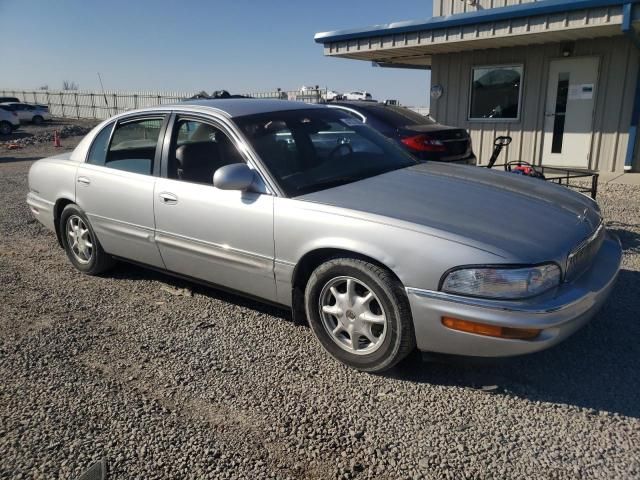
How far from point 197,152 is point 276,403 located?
200 cm

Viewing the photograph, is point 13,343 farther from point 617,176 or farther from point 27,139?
point 27,139

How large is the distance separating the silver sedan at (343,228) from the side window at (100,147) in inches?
0.7

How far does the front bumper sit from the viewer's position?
2.55 m

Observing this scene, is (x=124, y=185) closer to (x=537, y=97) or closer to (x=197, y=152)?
(x=197, y=152)

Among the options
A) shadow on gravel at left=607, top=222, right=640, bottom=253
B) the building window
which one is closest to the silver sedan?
shadow on gravel at left=607, top=222, right=640, bottom=253

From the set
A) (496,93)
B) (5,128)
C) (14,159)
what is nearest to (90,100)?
(5,128)

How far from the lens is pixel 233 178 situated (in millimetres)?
3297

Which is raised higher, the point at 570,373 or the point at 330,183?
the point at 330,183

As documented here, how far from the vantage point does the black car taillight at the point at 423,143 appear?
6926 millimetres

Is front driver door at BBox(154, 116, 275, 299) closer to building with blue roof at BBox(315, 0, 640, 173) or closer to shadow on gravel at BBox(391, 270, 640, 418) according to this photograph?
shadow on gravel at BBox(391, 270, 640, 418)

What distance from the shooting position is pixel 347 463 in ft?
7.79

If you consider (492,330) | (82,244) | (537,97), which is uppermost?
(537,97)

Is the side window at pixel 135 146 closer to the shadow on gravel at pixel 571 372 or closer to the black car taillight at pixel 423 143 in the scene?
the shadow on gravel at pixel 571 372

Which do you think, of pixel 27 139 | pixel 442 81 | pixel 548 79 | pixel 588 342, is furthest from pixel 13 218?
pixel 27 139
